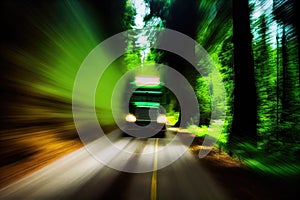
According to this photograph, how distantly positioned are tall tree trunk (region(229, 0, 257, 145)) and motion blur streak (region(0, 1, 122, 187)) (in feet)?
24.6

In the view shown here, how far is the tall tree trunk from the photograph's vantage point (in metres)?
10.6

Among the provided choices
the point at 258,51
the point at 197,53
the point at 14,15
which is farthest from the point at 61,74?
the point at 197,53

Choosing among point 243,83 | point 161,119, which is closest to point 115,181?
point 243,83

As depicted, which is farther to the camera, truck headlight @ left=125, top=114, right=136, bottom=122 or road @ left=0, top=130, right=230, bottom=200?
truck headlight @ left=125, top=114, right=136, bottom=122

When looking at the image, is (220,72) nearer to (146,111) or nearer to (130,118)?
(146,111)

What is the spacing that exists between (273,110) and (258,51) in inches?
133

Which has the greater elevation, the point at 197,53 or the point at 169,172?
the point at 197,53

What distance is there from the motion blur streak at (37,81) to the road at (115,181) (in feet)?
2.51

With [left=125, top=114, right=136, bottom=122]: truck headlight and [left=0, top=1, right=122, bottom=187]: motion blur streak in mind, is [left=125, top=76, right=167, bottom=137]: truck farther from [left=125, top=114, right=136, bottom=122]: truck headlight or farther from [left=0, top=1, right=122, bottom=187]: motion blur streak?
[left=0, top=1, right=122, bottom=187]: motion blur streak

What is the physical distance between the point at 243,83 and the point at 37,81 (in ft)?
29.4

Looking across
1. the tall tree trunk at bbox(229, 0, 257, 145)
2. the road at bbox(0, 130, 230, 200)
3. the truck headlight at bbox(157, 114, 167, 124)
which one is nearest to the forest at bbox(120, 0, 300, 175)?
the tall tree trunk at bbox(229, 0, 257, 145)

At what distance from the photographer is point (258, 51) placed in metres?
13.0

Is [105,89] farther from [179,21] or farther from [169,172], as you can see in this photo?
[169,172]

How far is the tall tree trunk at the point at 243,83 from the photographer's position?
1055 centimetres
